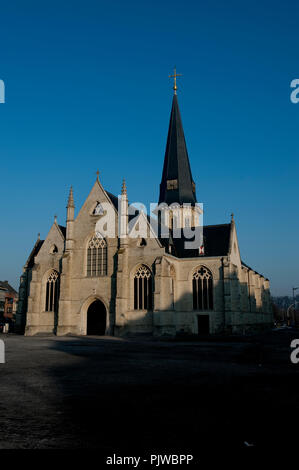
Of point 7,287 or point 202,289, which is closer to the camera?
point 202,289

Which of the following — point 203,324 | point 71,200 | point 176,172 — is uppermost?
point 176,172

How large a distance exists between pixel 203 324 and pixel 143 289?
24.5ft

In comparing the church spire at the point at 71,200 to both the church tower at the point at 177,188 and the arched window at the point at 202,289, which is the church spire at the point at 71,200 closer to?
the church tower at the point at 177,188

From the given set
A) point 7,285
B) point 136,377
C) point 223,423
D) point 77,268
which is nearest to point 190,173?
point 77,268

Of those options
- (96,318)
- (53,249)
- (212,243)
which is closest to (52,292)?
(53,249)

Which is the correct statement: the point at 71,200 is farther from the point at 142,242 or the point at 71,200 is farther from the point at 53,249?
the point at 142,242

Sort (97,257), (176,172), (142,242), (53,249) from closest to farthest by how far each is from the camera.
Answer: (142,242)
(97,257)
(53,249)
(176,172)

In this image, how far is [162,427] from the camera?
22.4 feet

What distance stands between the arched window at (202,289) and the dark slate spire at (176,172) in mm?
14226

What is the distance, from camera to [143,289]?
3847 cm

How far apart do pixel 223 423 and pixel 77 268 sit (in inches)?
1415

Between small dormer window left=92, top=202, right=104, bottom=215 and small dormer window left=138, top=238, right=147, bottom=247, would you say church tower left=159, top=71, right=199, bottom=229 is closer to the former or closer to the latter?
small dormer window left=92, top=202, right=104, bottom=215

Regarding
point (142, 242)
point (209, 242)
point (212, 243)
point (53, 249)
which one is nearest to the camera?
point (142, 242)

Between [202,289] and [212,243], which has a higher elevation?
[212,243]
